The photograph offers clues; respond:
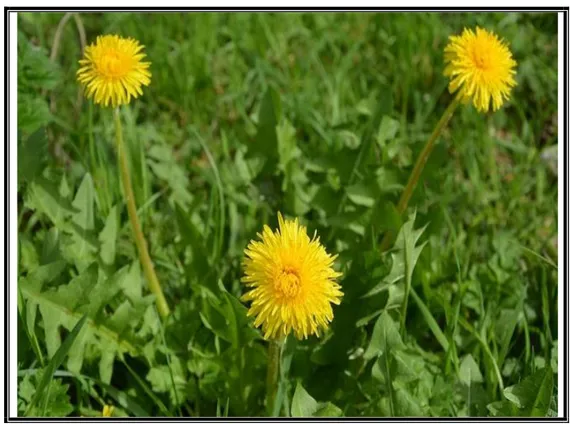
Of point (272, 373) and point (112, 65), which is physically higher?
point (112, 65)

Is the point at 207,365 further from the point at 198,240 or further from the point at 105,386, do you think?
the point at 198,240

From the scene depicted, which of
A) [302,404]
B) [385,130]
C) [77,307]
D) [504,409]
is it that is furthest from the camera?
[385,130]

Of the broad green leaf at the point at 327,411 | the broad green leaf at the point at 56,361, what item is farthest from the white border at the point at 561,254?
the broad green leaf at the point at 56,361

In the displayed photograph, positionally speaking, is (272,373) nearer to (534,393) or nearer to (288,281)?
(288,281)

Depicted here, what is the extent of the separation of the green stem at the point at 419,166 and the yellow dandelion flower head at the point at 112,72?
29.0 inches

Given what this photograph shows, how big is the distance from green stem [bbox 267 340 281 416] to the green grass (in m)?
0.04

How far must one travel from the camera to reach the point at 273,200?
2516mm

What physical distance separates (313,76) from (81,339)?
69.3 inches

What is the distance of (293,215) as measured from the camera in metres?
2.46

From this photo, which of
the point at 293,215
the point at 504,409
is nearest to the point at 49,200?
the point at 293,215

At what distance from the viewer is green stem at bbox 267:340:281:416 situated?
5.70 feet

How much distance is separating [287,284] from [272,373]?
44 cm

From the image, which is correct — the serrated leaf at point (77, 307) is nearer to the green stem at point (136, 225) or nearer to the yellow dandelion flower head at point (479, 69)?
the green stem at point (136, 225)

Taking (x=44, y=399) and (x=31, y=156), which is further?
(x=31, y=156)
